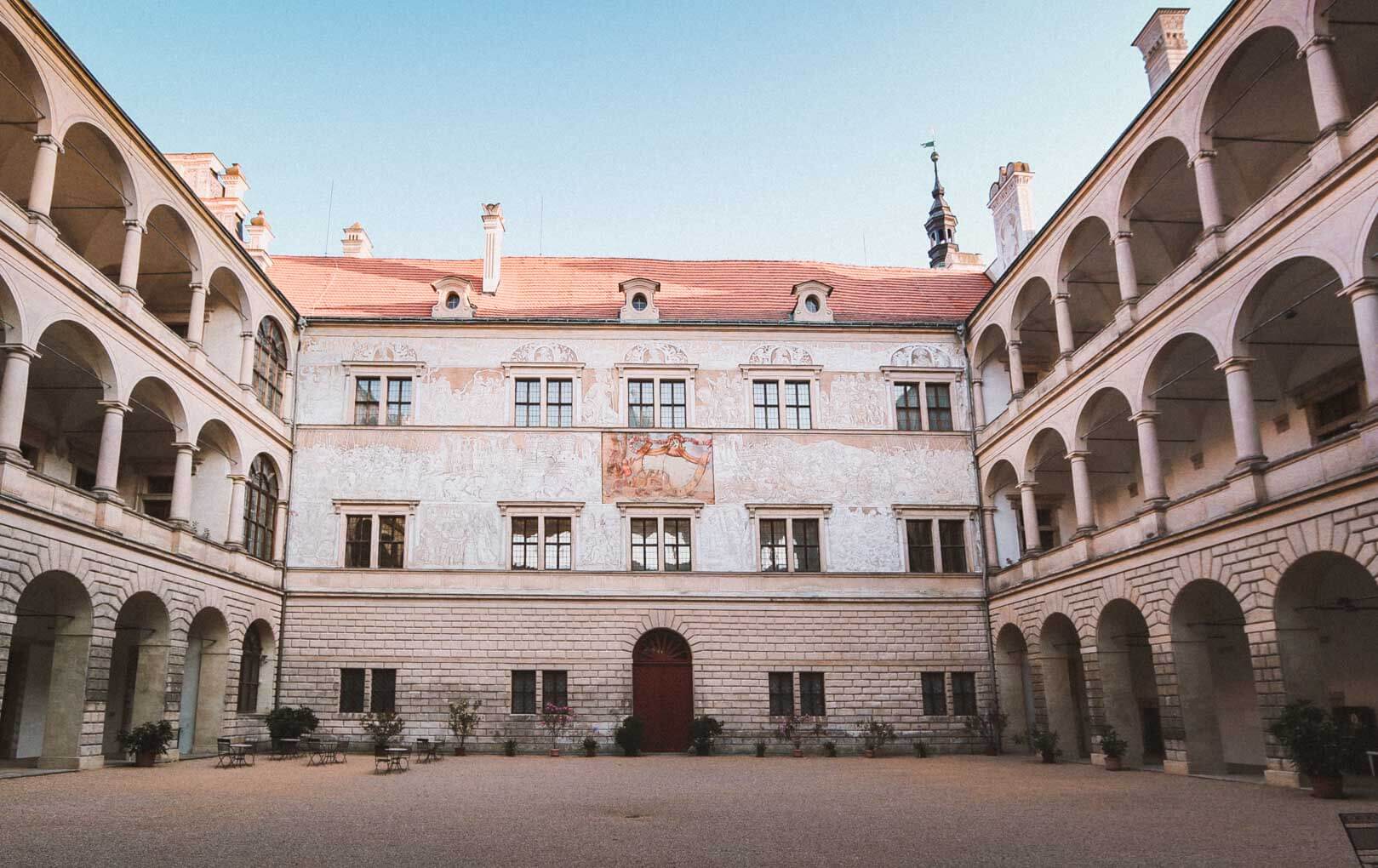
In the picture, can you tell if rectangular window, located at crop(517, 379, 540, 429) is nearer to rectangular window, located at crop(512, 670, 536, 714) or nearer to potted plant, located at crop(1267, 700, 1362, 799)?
rectangular window, located at crop(512, 670, 536, 714)

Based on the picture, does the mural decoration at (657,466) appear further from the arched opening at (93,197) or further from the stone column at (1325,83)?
the stone column at (1325,83)

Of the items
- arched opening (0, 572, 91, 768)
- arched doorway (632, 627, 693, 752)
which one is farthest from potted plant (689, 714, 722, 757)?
arched opening (0, 572, 91, 768)

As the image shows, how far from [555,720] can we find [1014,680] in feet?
38.7

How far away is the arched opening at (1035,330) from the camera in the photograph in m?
25.4

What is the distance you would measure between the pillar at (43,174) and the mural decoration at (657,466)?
46.1 ft

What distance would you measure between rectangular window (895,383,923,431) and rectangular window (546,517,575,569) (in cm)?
949

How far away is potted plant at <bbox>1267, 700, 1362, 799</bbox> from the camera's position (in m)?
13.8

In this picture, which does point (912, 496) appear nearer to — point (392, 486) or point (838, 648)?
point (838, 648)

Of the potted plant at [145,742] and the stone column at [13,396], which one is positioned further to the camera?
the potted plant at [145,742]

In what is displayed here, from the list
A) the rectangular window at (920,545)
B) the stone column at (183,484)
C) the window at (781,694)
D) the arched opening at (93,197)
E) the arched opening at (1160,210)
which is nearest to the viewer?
the arched opening at (93,197)

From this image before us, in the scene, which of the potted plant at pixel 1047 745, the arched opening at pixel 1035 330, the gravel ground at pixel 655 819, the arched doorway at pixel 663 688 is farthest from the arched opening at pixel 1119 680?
the arched doorway at pixel 663 688

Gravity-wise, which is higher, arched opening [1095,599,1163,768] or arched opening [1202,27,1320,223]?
arched opening [1202,27,1320,223]

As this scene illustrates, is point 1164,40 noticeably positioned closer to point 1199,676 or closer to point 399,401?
point 1199,676

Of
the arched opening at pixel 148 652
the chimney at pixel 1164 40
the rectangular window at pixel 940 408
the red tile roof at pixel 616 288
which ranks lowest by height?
the arched opening at pixel 148 652
